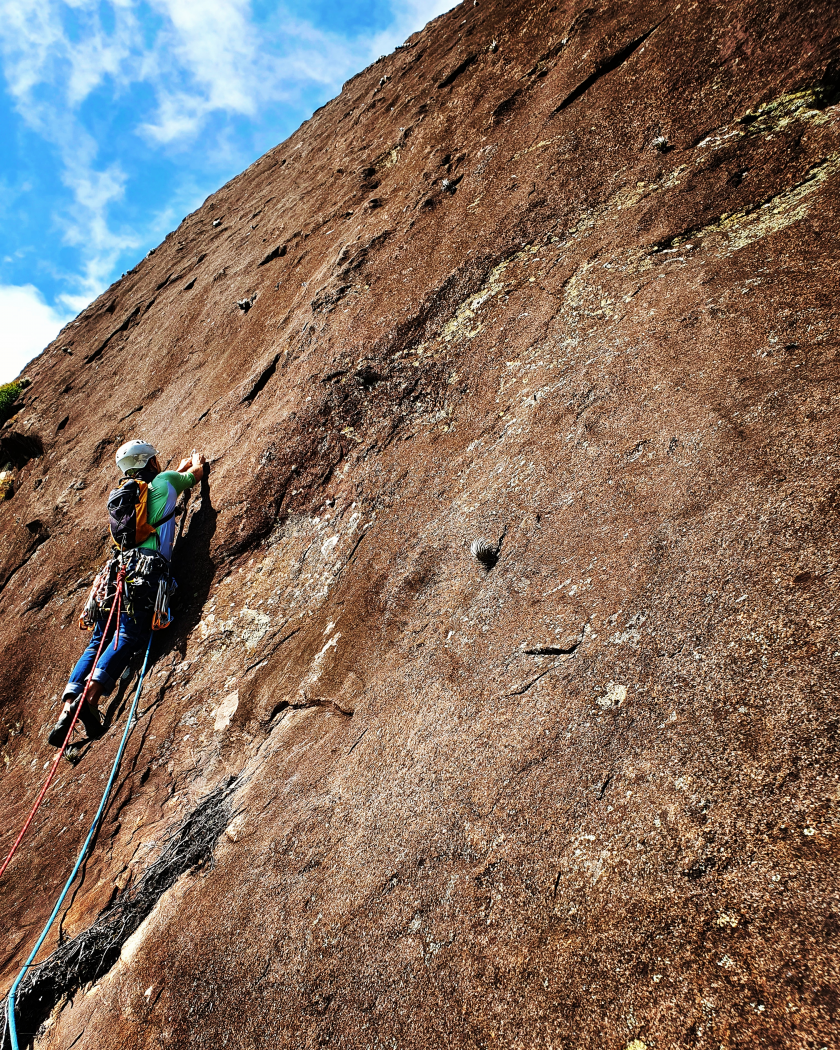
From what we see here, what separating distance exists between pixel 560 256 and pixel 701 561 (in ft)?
12.4

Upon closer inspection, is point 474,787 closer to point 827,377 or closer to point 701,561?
point 701,561

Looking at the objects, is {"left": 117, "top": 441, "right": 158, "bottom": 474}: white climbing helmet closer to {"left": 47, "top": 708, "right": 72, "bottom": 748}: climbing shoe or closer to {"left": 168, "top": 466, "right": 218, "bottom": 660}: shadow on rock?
{"left": 168, "top": 466, "right": 218, "bottom": 660}: shadow on rock

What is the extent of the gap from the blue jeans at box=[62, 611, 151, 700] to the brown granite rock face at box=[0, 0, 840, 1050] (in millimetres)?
272

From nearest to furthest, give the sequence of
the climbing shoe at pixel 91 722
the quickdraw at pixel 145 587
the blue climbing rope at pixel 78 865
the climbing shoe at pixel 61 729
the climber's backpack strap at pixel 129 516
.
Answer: the blue climbing rope at pixel 78 865 < the climbing shoe at pixel 61 729 < the climbing shoe at pixel 91 722 < the quickdraw at pixel 145 587 < the climber's backpack strap at pixel 129 516

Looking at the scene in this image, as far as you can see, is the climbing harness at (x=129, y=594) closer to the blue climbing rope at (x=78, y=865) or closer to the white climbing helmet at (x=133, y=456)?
the blue climbing rope at (x=78, y=865)

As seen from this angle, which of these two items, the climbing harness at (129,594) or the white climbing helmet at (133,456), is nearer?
the climbing harness at (129,594)

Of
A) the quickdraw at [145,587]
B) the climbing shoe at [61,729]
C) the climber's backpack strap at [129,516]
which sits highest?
the climber's backpack strap at [129,516]

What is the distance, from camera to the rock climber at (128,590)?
6.45m

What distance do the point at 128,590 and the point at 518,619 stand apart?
4.78 metres

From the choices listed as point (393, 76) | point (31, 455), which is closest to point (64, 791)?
point (31, 455)

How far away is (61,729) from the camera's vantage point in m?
6.25

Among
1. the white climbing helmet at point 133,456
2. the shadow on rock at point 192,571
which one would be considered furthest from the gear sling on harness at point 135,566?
the white climbing helmet at point 133,456

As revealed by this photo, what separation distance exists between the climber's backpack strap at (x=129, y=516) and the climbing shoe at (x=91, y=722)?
1804mm

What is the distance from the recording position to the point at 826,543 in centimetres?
283
